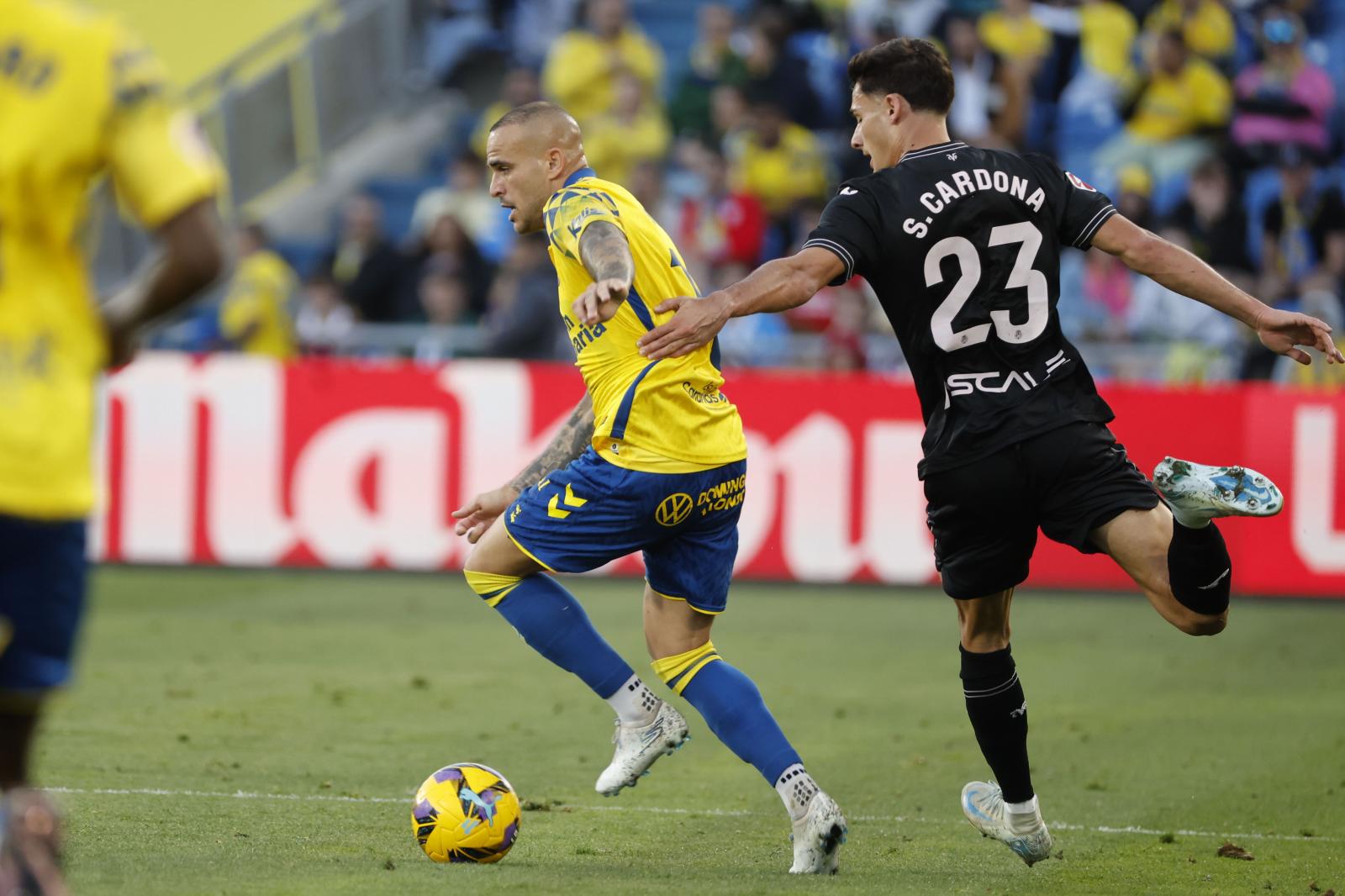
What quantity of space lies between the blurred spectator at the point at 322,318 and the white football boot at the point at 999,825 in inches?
460

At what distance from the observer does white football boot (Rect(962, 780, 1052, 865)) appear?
562cm

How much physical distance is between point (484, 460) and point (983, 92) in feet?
20.9

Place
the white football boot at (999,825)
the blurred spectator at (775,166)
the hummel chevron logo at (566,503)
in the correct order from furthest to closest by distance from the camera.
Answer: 1. the blurred spectator at (775,166)
2. the hummel chevron logo at (566,503)
3. the white football boot at (999,825)

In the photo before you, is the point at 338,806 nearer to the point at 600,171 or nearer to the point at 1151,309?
the point at 1151,309

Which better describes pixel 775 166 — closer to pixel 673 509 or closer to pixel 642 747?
pixel 673 509

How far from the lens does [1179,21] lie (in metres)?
17.1

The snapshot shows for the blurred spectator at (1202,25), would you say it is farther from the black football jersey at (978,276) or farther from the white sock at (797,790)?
the white sock at (797,790)

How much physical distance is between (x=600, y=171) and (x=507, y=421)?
15.4 ft

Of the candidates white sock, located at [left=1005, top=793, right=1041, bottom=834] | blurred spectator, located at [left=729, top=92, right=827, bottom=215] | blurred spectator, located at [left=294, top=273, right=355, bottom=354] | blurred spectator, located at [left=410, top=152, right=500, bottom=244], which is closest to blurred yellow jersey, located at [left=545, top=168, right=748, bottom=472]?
white sock, located at [left=1005, top=793, right=1041, bottom=834]

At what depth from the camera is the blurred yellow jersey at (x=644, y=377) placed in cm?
569

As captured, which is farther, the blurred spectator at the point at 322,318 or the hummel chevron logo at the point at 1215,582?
the blurred spectator at the point at 322,318

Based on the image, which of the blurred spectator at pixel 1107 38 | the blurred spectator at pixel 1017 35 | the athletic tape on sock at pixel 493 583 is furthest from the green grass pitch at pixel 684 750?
the blurred spectator at pixel 1107 38

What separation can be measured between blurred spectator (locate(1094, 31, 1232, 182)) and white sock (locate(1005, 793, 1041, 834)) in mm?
12202

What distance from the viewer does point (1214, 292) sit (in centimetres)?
539
